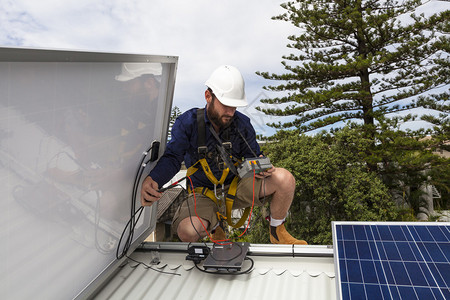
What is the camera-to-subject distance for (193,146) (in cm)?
256

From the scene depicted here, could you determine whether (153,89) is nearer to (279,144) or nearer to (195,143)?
(195,143)

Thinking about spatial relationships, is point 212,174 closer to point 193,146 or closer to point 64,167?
point 193,146

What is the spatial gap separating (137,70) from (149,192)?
27.6 inches

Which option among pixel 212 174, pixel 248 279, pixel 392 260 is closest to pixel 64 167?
pixel 248 279

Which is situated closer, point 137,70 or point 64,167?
point 64,167

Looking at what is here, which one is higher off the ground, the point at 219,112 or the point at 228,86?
the point at 228,86

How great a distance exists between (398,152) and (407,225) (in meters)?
9.99

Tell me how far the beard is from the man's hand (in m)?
0.71

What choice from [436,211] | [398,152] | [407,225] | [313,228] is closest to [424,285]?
[407,225]

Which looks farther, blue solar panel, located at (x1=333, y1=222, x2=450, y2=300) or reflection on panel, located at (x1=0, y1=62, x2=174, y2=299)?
blue solar panel, located at (x1=333, y1=222, x2=450, y2=300)

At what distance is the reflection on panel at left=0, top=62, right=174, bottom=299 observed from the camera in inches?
44.1

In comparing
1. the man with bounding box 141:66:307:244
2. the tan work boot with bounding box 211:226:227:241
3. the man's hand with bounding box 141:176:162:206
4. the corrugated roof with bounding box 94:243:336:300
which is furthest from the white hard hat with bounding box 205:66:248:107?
the tan work boot with bounding box 211:226:227:241

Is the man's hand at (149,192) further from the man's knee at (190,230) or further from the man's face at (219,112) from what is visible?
the man's face at (219,112)

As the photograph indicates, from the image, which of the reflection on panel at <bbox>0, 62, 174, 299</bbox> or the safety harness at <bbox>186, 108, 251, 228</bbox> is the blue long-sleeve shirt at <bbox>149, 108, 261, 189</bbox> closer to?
the safety harness at <bbox>186, 108, 251, 228</bbox>
